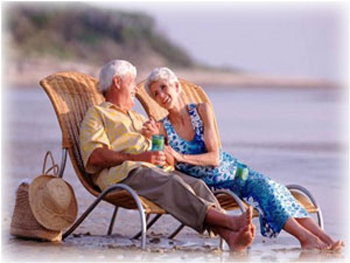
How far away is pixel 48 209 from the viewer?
18.5ft

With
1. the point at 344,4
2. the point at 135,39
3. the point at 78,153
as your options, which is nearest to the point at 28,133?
the point at 344,4

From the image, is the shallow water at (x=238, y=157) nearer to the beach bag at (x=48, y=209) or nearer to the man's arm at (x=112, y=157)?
the beach bag at (x=48, y=209)

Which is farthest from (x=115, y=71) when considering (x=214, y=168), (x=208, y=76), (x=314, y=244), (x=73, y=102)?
(x=208, y=76)

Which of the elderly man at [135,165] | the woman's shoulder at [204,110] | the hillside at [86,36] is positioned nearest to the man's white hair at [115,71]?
the elderly man at [135,165]

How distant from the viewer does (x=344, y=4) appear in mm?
7969

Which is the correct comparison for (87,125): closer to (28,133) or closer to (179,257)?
(179,257)

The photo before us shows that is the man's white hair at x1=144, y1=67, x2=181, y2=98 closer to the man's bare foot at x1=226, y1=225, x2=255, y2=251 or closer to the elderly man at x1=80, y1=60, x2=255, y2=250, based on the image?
the elderly man at x1=80, y1=60, x2=255, y2=250

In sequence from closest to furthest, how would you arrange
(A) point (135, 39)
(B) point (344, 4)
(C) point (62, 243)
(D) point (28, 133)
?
(C) point (62, 243) < (B) point (344, 4) < (D) point (28, 133) < (A) point (135, 39)

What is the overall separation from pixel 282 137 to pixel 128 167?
28.8ft

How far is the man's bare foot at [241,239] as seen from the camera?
203 inches

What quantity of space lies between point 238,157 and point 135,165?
555 centimetres

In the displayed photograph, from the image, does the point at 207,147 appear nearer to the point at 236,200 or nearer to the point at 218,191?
the point at 218,191

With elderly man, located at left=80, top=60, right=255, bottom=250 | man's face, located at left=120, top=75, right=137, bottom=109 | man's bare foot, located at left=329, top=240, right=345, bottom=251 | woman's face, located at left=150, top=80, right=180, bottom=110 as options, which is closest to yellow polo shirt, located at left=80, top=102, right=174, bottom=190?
elderly man, located at left=80, top=60, right=255, bottom=250

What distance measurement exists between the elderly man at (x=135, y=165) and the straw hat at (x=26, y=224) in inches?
15.4
